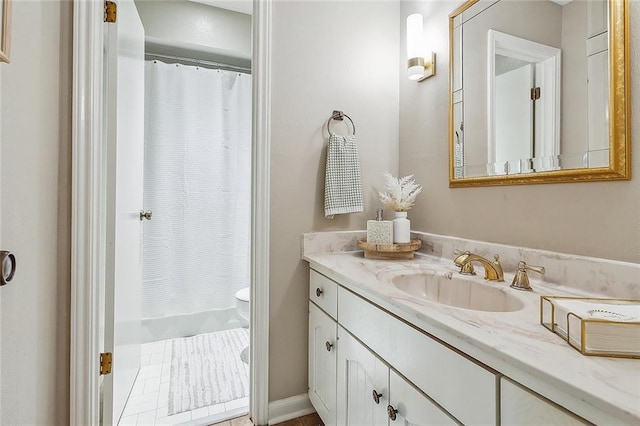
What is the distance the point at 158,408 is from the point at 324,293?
1062mm

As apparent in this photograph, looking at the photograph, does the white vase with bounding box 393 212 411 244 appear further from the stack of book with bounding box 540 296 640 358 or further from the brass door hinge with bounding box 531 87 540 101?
the stack of book with bounding box 540 296 640 358

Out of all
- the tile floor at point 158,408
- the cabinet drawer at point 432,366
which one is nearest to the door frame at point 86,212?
the tile floor at point 158,408

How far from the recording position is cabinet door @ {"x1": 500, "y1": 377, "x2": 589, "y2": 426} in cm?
48

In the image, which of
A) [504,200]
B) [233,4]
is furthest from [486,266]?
[233,4]

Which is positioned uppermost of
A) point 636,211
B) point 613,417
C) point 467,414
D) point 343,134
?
point 343,134

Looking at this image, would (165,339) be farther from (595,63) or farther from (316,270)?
(595,63)

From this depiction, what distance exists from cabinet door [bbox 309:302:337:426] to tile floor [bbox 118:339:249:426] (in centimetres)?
42

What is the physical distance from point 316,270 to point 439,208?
2.09 feet

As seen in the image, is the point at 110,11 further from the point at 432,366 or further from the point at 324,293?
the point at 432,366

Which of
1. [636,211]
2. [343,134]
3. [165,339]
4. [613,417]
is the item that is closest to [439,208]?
[343,134]

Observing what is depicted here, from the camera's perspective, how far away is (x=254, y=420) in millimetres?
1429

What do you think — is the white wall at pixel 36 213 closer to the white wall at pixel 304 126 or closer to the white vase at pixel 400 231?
the white wall at pixel 304 126

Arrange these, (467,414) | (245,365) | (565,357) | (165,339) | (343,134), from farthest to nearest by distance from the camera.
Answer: (165,339), (245,365), (343,134), (467,414), (565,357)

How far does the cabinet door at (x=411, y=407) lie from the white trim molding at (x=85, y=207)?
1.05 meters
